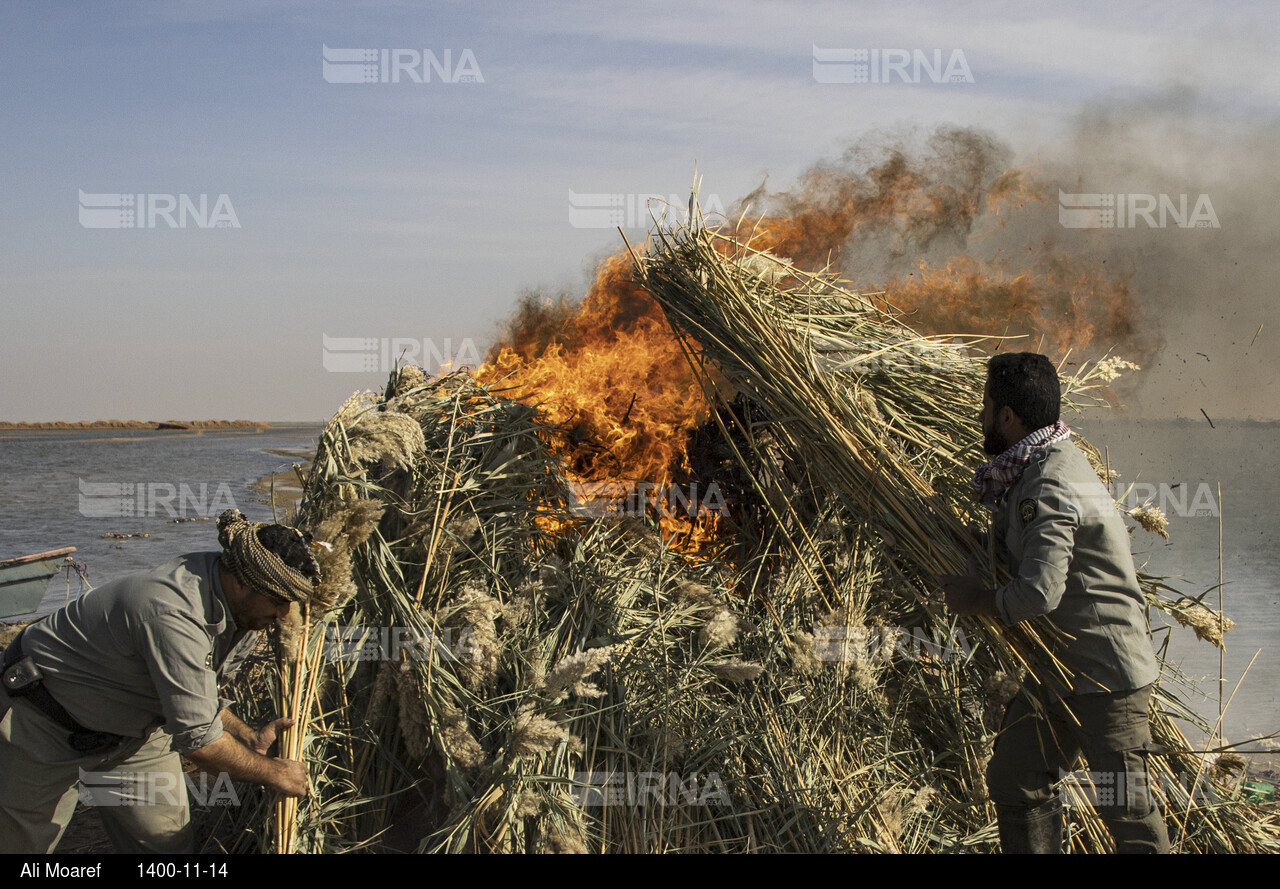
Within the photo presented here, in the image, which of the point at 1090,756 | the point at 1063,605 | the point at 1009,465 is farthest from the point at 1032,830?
the point at 1009,465

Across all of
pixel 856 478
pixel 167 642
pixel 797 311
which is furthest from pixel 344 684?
pixel 797 311

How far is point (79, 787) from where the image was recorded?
3113mm

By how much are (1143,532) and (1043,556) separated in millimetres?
15117

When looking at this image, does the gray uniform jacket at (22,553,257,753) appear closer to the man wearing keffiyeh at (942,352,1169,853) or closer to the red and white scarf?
the man wearing keffiyeh at (942,352,1169,853)

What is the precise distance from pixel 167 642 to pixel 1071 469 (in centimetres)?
288

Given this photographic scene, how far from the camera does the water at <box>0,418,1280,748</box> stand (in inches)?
306

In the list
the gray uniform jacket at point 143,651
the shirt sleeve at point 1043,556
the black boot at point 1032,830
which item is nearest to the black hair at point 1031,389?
the shirt sleeve at point 1043,556

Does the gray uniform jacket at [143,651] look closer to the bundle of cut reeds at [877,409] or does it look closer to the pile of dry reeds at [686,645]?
the pile of dry reeds at [686,645]

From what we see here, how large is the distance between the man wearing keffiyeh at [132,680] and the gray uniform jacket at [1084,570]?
2.32 meters

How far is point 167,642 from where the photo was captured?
2752 millimetres

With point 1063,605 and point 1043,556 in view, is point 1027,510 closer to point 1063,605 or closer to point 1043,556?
point 1043,556

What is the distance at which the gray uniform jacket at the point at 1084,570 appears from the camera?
8.69 ft

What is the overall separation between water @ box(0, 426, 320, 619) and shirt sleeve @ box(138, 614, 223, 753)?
3270 mm

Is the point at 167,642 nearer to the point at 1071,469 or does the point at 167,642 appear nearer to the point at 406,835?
the point at 406,835
